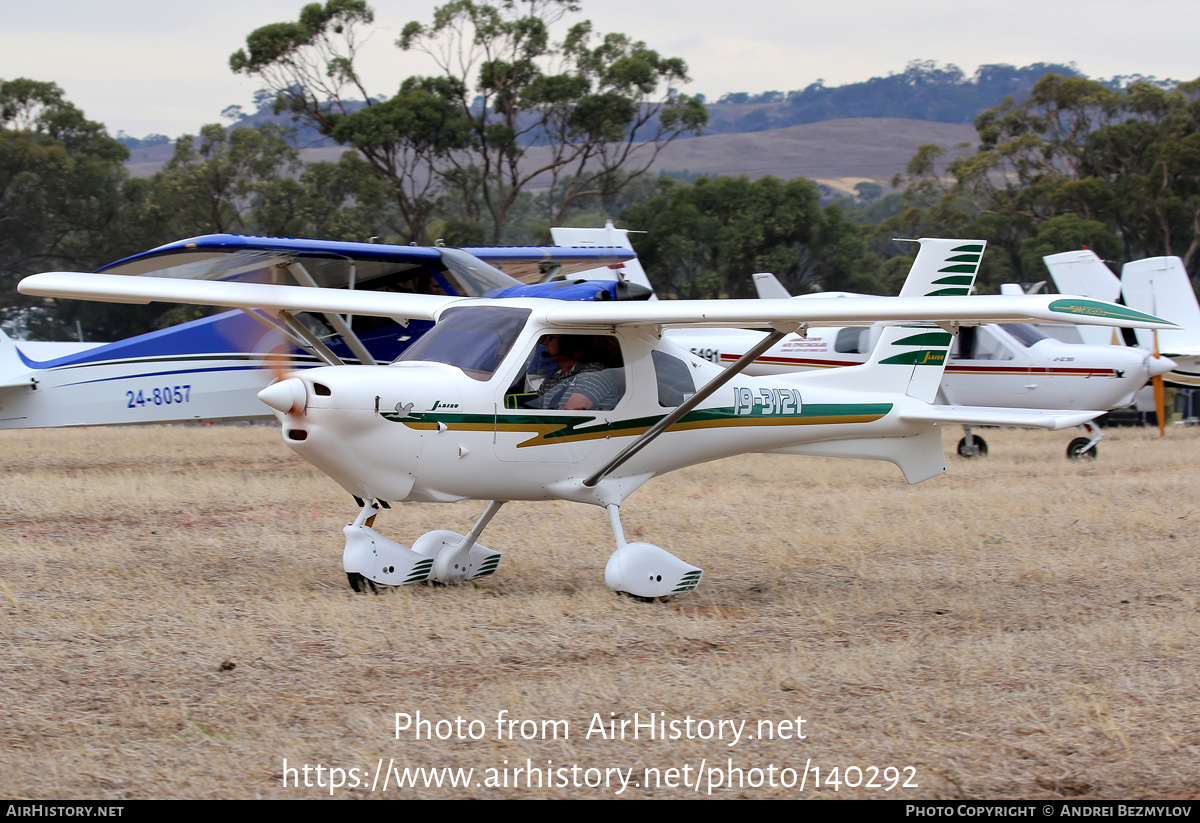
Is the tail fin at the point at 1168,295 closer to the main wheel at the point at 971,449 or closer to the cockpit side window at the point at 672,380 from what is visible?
the main wheel at the point at 971,449

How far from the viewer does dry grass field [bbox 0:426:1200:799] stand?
4.29 meters

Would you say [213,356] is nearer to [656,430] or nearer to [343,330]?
[343,330]

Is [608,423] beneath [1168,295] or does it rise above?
above

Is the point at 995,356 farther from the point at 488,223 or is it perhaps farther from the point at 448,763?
the point at 488,223

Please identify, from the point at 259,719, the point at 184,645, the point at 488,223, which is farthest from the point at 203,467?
the point at 488,223

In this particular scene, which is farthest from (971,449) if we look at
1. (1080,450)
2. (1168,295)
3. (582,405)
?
(582,405)

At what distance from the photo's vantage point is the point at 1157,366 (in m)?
16.2

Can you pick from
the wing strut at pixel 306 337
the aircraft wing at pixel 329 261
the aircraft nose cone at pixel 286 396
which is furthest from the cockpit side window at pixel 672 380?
the aircraft wing at pixel 329 261

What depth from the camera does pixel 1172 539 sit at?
931cm

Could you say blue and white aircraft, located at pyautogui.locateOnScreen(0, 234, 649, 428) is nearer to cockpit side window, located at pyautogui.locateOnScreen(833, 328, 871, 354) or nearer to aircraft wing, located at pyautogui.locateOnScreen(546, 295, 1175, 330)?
cockpit side window, located at pyautogui.locateOnScreen(833, 328, 871, 354)

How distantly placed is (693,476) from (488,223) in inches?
2515

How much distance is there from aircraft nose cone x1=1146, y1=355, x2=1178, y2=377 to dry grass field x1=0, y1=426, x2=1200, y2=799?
18.3 feet

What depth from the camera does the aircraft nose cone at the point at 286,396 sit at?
6211 millimetres

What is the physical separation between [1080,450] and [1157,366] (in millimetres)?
1749
